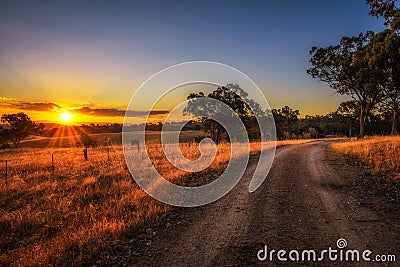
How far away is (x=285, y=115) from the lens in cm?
7419

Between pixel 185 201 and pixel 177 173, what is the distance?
3.69 m

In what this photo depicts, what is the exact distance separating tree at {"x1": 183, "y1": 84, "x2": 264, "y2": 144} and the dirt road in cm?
3046

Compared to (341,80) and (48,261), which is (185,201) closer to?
(48,261)

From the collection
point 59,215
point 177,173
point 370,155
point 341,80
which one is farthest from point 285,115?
point 59,215

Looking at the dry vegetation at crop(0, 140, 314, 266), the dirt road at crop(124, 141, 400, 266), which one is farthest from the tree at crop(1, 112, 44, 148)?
the dirt road at crop(124, 141, 400, 266)

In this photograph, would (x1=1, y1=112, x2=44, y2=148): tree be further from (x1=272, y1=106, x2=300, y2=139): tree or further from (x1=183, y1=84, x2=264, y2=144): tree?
(x1=272, y1=106, x2=300, y2=139): tree

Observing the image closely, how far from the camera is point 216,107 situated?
4088cm

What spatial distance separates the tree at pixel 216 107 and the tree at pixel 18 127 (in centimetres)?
5240

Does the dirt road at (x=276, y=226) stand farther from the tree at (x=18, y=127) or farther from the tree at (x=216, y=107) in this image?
the tree at (x=18, y=127)

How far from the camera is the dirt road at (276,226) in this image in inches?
190

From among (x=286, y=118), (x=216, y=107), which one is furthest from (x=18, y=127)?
(x=286, y=118)

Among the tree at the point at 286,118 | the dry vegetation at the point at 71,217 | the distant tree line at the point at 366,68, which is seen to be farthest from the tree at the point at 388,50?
the tree at the point at 286,118

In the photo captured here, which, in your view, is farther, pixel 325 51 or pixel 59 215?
pixel 325 51

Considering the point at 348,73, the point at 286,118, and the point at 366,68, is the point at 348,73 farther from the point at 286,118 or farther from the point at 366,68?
the point at 286,118
